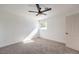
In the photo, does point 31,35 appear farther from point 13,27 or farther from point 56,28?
point 56,28

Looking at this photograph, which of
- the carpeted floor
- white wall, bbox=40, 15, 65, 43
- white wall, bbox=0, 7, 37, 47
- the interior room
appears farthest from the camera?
white wall, bbox=40, 15, 65, 43

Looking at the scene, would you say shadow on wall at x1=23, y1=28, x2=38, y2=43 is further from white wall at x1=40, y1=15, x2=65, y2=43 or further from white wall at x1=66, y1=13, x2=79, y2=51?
white wall at x1=66, y1=13, x2=79, y2=51

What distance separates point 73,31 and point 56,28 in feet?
4.71

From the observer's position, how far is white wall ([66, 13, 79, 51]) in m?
3.65

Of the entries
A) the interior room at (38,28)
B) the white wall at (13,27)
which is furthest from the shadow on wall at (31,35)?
the white wall at (13,27)

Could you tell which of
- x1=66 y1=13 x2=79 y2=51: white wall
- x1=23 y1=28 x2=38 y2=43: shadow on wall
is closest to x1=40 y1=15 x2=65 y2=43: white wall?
x1=66 y1=13 x2=79 y2=51: white wall

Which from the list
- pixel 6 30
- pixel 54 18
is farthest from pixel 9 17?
pixel 54 18

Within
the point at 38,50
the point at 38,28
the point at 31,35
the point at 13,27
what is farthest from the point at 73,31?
the point at 31,35

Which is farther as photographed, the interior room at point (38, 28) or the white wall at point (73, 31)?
the interior room at point (38, 28)

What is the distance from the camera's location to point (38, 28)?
6082 millimetres

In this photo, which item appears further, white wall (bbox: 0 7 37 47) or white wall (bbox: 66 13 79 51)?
white wall (bbox: 0 7 37 47)

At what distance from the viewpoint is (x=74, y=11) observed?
13.1ft

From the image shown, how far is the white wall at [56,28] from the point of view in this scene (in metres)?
4.85

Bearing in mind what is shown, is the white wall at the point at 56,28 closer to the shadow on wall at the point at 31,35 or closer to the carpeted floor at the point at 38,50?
the carpeted floor at the point at 38,50
